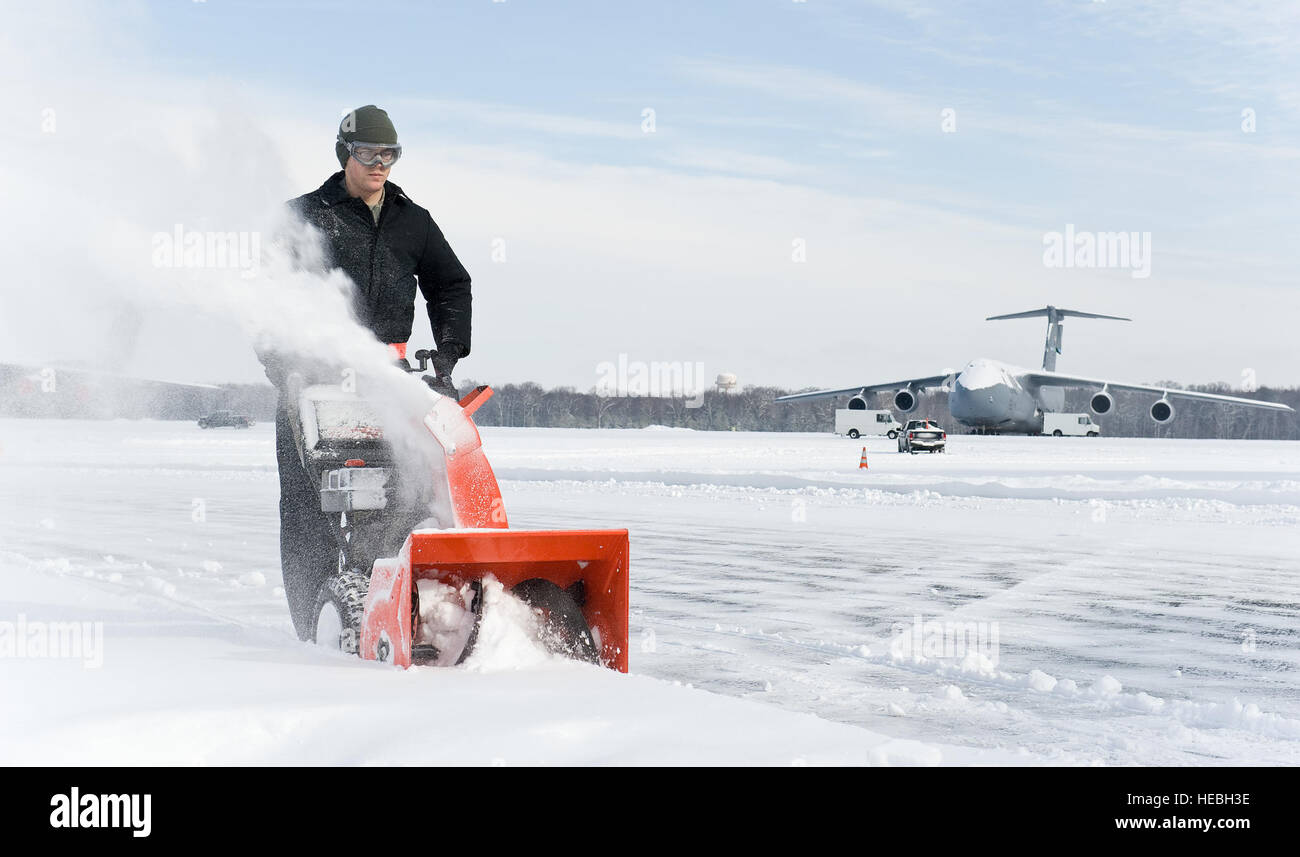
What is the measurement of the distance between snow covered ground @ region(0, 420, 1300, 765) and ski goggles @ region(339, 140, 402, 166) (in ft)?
6.33

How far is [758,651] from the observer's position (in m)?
5.78

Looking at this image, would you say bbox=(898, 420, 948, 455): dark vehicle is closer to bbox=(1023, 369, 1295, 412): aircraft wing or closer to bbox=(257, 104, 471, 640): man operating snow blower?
bbox=(1023, 369, 1295, 412): aircraft wing

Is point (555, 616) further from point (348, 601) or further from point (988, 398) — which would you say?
point (988, 398)

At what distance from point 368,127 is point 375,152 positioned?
10 cm

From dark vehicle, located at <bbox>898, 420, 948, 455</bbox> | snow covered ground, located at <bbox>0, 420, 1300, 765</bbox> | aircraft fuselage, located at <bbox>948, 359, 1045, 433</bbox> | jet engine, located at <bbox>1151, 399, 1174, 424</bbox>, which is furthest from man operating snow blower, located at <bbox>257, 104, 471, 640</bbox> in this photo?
jet engine, located at <bbox>1151, 399, 1174, 424</bbox>

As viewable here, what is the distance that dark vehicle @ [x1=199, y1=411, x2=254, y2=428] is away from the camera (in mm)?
70438

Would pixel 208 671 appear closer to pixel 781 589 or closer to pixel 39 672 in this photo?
pixel 39 672

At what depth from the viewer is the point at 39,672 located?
394cm
